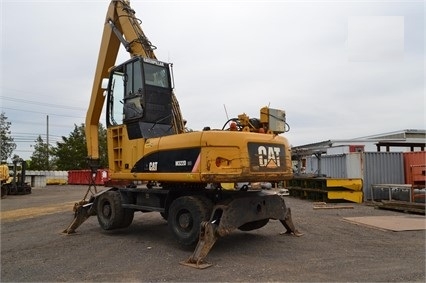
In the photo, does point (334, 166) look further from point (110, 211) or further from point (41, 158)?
point (41, 158)

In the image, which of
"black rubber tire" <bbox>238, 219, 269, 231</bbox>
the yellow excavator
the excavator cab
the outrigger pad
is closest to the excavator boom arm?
the yellow excavator

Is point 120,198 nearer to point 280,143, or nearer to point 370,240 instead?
point 280,143

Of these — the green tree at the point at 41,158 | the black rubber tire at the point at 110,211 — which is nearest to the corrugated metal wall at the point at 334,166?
the black rubber tire at the point at 110,211

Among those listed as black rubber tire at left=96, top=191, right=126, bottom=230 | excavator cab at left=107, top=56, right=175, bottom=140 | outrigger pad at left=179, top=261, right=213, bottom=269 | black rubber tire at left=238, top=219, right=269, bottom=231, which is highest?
excavator cab at left=107, top=56, right=175, bottom=140

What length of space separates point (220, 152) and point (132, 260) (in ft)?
7.73

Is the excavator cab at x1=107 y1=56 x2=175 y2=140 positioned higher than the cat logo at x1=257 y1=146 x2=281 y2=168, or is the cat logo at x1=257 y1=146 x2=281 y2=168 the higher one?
the excavator cab at x1=107 y1=56 x2=175 y2=140

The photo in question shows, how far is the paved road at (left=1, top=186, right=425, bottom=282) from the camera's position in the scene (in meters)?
5.85

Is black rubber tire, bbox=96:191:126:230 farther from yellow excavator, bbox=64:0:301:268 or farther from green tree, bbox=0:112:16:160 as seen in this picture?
green tree, bbox=0:112:16:160

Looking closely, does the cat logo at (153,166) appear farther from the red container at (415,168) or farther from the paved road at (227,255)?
the red container at (415,168)

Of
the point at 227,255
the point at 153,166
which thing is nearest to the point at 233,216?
the point at 227,255

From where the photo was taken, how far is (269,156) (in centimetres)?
741

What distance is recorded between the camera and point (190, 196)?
24.2 ft

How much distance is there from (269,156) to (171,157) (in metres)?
1.82

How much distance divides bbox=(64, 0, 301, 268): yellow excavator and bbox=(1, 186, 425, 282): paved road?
0.45 m
